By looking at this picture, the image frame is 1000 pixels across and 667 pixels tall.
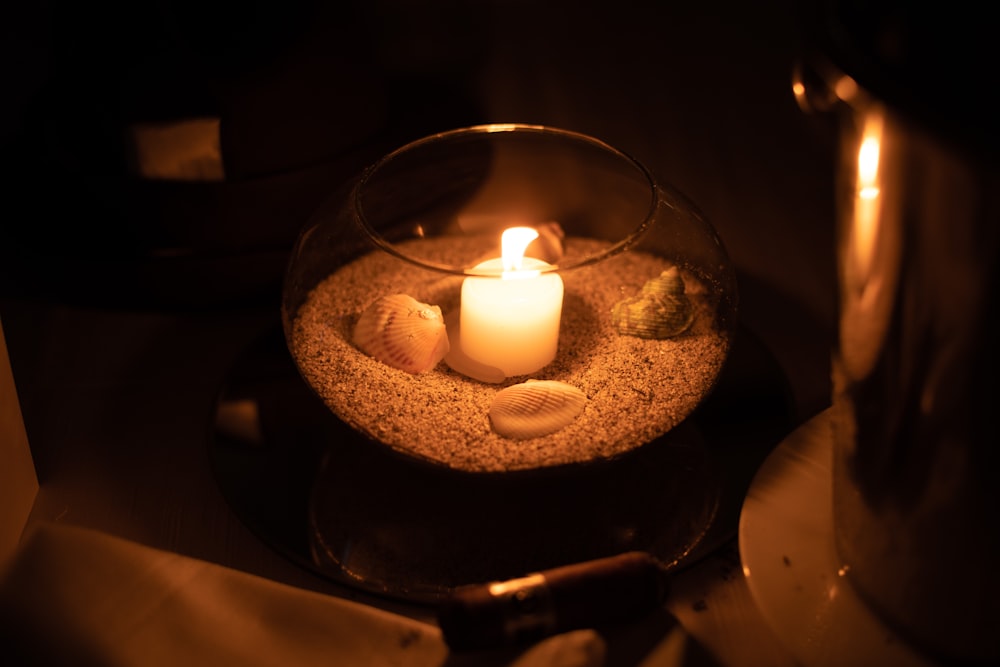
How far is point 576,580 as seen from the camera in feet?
1.69

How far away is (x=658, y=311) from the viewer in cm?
66

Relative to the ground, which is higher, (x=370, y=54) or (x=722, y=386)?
(x=370, y=54)

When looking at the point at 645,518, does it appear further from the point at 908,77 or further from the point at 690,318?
the point at 908,77

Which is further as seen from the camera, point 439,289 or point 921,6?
point 439,289

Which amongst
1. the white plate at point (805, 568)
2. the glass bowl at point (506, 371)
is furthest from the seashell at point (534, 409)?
the white plate at point (805, 568)

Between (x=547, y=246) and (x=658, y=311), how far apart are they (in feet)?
0.45

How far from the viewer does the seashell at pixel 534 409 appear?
582 mm

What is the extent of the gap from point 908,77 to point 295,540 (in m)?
0.41

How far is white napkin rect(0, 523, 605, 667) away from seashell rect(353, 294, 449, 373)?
15 centimetres

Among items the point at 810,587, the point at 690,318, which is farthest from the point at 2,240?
the point at 810,587

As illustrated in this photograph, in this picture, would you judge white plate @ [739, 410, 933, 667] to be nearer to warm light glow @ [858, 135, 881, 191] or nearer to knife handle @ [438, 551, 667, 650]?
knife handle @ [438, 551, 667, 650]

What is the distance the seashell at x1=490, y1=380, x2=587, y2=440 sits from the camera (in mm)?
582

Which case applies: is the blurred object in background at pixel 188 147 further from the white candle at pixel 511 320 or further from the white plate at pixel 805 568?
the white plate at pixel 805 568

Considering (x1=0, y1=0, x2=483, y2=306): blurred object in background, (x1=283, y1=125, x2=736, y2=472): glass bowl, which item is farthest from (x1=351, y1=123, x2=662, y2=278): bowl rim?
(x1=0, y1=0, x2=483, y2=306): blurred object in background
